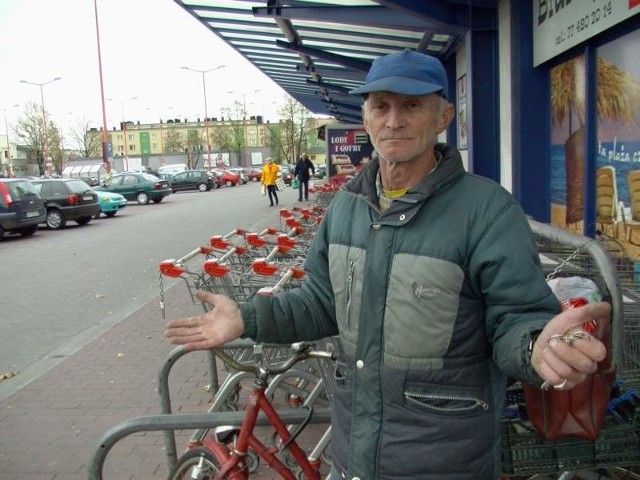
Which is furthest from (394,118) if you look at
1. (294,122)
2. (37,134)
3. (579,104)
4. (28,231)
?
(37,134)

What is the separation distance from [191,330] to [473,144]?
6777mm

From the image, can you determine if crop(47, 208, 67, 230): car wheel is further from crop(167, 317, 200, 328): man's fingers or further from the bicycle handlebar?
crop(167, 317, 200, 328): man's fingers

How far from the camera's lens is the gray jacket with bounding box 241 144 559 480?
68.8 inches

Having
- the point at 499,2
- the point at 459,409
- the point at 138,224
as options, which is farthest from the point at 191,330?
the point at 138,224

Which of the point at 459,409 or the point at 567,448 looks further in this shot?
the point at 567,448

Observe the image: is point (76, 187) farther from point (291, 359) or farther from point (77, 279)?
point (291, 359)

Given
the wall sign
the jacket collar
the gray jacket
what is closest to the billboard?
the wall sign

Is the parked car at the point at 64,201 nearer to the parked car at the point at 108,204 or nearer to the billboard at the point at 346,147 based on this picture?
the parked car at the point at 108,204

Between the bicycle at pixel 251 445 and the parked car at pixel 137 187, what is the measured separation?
29823 mm

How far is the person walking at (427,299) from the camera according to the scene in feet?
5.75

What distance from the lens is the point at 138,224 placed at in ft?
69.3

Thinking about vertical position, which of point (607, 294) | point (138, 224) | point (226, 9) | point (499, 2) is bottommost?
point (138, 224)

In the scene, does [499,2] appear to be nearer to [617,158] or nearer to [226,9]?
[617,158]

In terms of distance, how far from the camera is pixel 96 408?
506 centimetres
